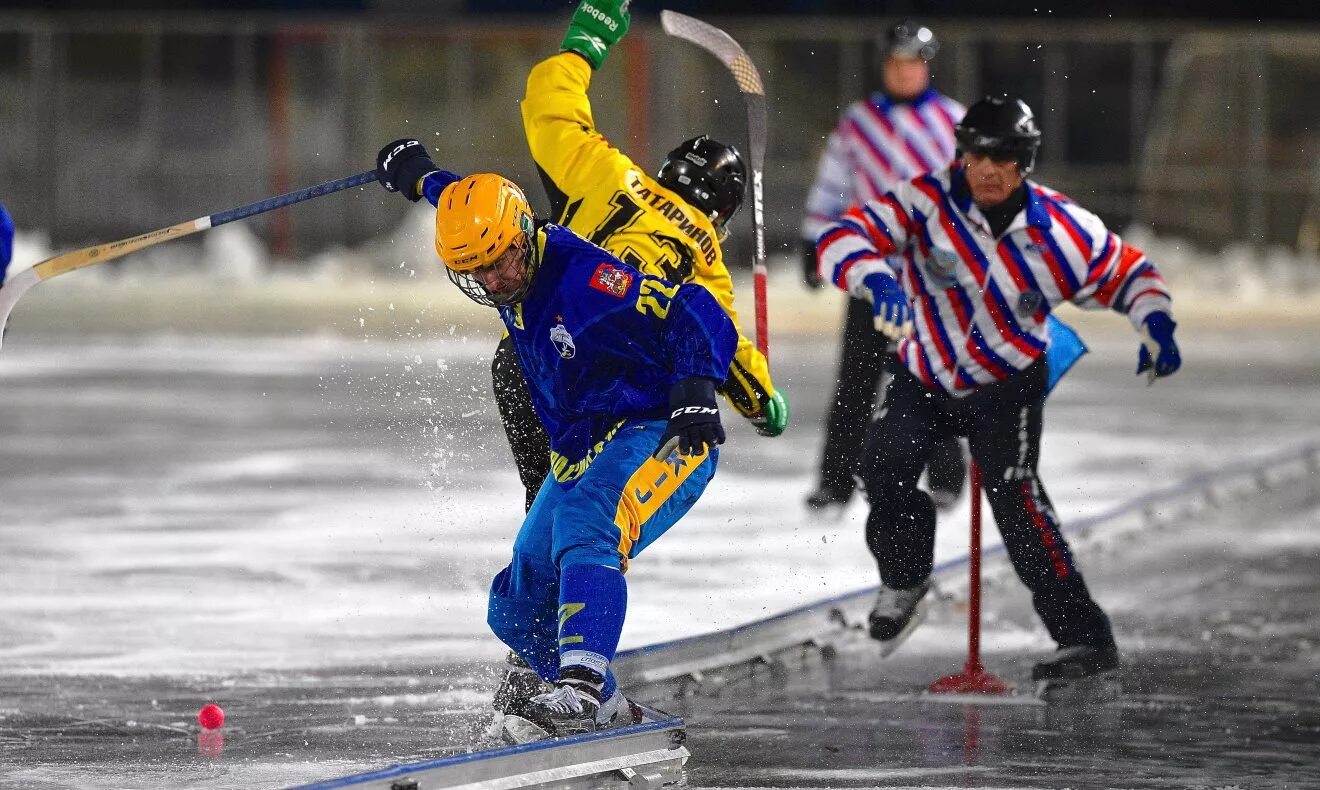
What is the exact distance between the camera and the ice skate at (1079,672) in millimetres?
5152

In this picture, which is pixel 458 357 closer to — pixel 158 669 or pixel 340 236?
pixel 340 236

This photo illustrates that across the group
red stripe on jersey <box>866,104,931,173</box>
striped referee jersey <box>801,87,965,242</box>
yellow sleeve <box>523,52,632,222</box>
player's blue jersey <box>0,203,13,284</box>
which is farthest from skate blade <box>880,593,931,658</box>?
player's blue jersey <box>0,203,13,284</box>

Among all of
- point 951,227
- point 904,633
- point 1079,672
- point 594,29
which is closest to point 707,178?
point 594,29

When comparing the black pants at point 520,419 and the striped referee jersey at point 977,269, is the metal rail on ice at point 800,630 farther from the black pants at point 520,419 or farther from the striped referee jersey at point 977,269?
the striped referee jersey at point 977,269

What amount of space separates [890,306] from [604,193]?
2.46ft

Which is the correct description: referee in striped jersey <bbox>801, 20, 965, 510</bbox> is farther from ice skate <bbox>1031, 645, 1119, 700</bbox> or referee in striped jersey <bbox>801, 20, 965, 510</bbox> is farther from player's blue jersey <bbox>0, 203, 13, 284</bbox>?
player's blue jersey <bbox>0, 203, 13, 284</bbox>

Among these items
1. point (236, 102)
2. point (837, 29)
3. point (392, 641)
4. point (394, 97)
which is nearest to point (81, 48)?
point (236, 102)

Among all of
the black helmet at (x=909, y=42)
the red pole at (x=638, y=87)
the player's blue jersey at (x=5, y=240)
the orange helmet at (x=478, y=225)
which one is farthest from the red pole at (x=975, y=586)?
the red pole at (x=638, y=87)

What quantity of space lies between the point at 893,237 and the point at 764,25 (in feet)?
34.6

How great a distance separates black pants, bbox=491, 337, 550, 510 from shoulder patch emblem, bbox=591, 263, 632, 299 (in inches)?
35.3

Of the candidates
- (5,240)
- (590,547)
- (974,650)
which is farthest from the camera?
(5,240)

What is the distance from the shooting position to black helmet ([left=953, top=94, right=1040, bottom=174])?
5.23 metres

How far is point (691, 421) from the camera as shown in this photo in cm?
397

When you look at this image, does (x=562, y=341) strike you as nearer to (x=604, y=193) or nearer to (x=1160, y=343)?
(x=604, y=193)
